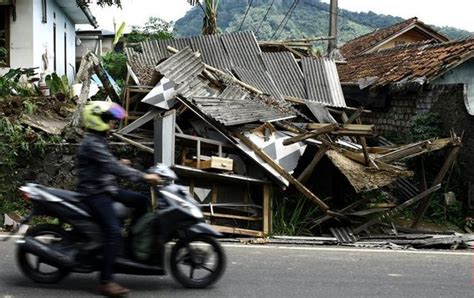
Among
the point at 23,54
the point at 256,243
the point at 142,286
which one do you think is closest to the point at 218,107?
the point at 256,243

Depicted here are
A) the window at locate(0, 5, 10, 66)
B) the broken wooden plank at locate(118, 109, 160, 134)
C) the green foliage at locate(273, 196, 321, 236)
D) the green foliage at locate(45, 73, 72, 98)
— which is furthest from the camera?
the window at locate(0, 5, 10, 66)

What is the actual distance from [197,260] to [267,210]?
4279 mm

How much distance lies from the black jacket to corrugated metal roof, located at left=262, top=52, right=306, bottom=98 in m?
7.96

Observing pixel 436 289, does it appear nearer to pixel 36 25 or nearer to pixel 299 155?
→ pixel 299 155

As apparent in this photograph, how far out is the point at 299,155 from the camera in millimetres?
10398

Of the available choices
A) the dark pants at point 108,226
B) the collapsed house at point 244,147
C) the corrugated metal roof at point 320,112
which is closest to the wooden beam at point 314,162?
→ the collapsed house at point 244,147

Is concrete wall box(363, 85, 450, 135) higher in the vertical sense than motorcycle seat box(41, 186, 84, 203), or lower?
higher

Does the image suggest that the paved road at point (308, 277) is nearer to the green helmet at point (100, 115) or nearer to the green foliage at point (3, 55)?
the green helmet at point (100, 115)

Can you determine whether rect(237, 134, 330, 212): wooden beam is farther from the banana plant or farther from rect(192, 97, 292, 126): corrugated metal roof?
the banana plant

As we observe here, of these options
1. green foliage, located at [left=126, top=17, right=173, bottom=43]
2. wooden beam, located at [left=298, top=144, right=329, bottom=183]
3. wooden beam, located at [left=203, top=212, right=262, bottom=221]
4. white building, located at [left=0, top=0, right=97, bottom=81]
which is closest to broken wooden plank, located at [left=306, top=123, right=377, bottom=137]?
wooden beam, located at [left=298, top=144, right=329, bottom=183]

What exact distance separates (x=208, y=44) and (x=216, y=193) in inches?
200

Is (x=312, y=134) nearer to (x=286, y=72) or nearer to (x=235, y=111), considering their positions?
(x=235, y=111)

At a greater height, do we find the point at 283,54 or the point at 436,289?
the point at 283,54

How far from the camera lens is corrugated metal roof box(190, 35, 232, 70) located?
1371 cm
